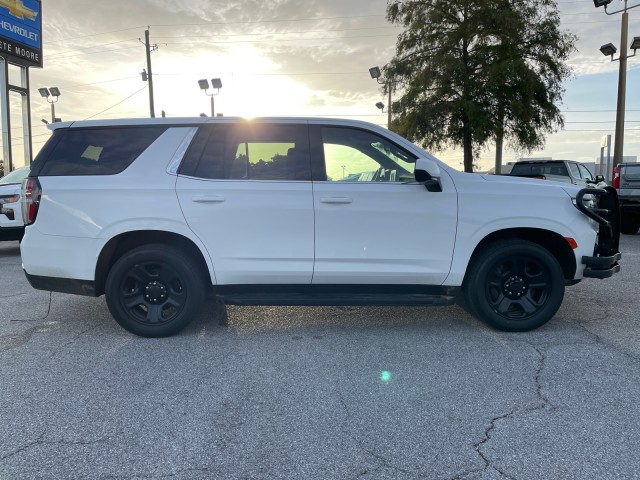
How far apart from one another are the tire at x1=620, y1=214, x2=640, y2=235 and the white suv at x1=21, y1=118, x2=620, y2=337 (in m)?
8.81

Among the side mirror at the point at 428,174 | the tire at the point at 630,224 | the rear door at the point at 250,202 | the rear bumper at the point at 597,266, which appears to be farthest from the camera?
the tire at the point at 630,224

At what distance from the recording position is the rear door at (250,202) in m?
4.12

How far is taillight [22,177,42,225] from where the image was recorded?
4.14 m

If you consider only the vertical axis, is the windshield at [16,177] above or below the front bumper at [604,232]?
above

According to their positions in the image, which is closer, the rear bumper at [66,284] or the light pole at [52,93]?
the rear bumper at [66,284]

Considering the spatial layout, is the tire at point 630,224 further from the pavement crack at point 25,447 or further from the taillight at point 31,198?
the pavement crack at point 25,447

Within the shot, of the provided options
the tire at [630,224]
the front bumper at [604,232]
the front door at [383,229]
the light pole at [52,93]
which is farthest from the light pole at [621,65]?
the light pole at [52,93]

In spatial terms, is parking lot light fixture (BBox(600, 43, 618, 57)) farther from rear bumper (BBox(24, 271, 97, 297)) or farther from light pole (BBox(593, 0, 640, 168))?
rear bumper (BBox(24, 271, 97, 297))

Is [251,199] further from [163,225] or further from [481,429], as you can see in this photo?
[481,429]

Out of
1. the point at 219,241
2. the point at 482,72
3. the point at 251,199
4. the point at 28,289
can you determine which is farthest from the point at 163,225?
the point at 482,72

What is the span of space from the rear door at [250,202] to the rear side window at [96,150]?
1.53 feet

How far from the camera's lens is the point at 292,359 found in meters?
3.79

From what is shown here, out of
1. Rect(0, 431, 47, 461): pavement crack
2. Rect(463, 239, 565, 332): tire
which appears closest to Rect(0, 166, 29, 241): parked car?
Rect(0, 431, 47, 461): pavement crack

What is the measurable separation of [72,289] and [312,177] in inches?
92.5
